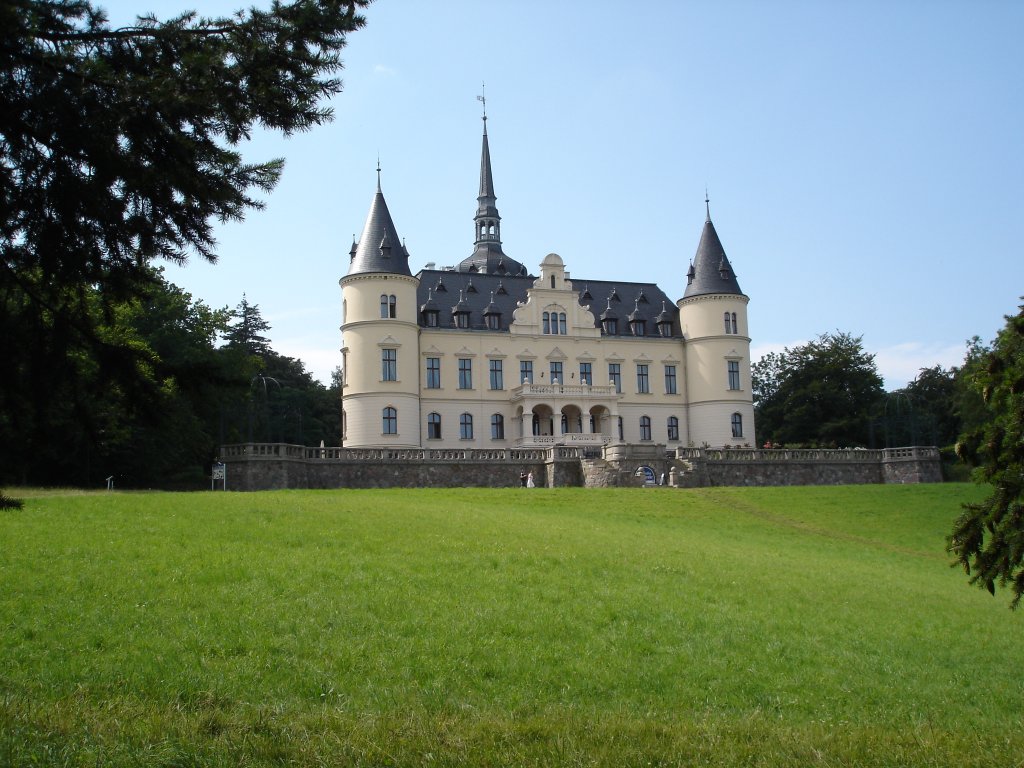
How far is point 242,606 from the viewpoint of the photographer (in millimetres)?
13852

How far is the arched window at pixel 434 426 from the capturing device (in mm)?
58688

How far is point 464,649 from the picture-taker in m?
12.3

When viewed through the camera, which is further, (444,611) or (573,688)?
(444,611)

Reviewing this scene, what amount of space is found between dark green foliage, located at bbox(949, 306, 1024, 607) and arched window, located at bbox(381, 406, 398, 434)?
155 feet

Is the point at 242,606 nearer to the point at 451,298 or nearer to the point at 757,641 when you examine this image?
the point at 757,641

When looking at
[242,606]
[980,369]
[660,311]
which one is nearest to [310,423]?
[660,311]

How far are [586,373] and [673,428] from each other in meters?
6.97

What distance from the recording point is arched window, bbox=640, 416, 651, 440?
6322 centimetres

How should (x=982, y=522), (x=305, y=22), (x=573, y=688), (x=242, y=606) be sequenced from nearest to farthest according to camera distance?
(x=305, y=22) < (x=982, y=522) < (x=573, y=688) < (x=242, y=606)

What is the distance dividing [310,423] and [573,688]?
69.1 m

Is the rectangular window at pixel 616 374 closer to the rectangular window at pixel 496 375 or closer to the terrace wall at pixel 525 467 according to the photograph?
the rectangular window at pixel 496 375

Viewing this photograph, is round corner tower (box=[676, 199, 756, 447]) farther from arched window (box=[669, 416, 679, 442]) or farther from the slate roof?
the slate roof

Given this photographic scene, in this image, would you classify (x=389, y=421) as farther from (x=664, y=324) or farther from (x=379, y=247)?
(x=664, y=324)

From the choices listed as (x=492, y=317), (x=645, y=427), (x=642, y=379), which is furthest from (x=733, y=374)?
(x=492, y=317)
